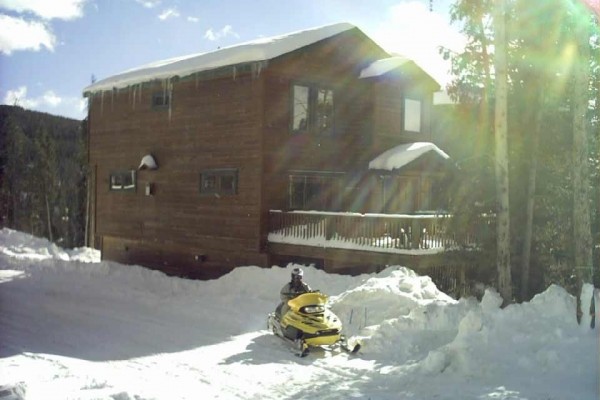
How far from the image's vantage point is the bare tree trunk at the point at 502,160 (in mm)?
12000

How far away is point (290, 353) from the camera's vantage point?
9398 millimetres

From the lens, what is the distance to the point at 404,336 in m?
9.53

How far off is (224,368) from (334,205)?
11.4m

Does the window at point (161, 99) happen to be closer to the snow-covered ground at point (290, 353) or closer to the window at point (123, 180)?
the window at point (123, 180)

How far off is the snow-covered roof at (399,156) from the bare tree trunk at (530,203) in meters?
6.13

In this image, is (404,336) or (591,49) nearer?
(404,336)

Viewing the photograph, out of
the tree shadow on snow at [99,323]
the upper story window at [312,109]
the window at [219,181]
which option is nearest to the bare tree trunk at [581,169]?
the tree shadow on snow at [99,323]

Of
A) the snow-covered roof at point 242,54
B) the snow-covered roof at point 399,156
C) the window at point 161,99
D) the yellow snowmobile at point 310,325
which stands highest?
the snow-covered roof at point 242,54

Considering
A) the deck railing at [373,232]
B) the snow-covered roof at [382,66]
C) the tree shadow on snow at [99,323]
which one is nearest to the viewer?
the tree shadow on snow at [99,323]

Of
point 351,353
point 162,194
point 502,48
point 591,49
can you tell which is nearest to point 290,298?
point 351,353

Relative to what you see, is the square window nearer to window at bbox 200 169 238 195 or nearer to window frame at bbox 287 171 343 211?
window frame at bbox 287 171 343 211

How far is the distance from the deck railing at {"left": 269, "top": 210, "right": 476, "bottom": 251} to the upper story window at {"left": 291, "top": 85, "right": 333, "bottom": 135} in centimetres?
333

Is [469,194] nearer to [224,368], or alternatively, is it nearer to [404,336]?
[404,336]

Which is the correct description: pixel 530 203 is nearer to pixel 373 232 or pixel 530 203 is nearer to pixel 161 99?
pixel 373 232
